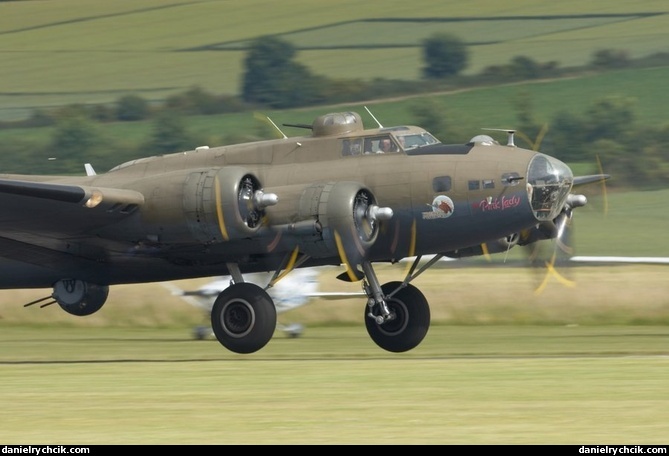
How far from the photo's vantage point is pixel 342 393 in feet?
64.3

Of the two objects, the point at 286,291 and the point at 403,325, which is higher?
the point at 286,291

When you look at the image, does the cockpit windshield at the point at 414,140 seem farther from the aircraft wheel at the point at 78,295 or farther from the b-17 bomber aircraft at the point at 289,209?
the aircraft wheel at the point at 78,295

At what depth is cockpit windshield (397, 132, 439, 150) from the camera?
88.1 feet

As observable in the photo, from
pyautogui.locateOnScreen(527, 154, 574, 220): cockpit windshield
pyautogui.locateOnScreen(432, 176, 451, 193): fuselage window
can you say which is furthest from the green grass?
pyautogui.locateOnScreen(432, 176, 451, 193): fuselage window

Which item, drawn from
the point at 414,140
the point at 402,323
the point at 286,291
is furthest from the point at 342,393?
the point at 286,291

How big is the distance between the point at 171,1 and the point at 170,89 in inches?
659

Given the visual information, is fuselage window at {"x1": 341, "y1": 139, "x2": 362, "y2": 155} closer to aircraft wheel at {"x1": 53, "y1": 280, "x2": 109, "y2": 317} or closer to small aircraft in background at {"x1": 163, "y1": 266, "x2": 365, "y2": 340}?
aircraft wheel at {"x1": 53, "y1": 280, "x2": 109, "y2": 317}

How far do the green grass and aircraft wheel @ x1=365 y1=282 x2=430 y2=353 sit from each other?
51 cm

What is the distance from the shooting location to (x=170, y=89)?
295 feet

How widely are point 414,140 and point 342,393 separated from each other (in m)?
8.89

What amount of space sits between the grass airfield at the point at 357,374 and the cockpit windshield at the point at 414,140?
4.54 m

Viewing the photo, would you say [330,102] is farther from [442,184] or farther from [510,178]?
[510,178]

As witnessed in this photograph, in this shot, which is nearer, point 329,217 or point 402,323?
point 329,217

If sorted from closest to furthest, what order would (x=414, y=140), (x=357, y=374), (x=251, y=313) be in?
(x=357, y=374), (x=251, y=313), (x=414, y=140)
